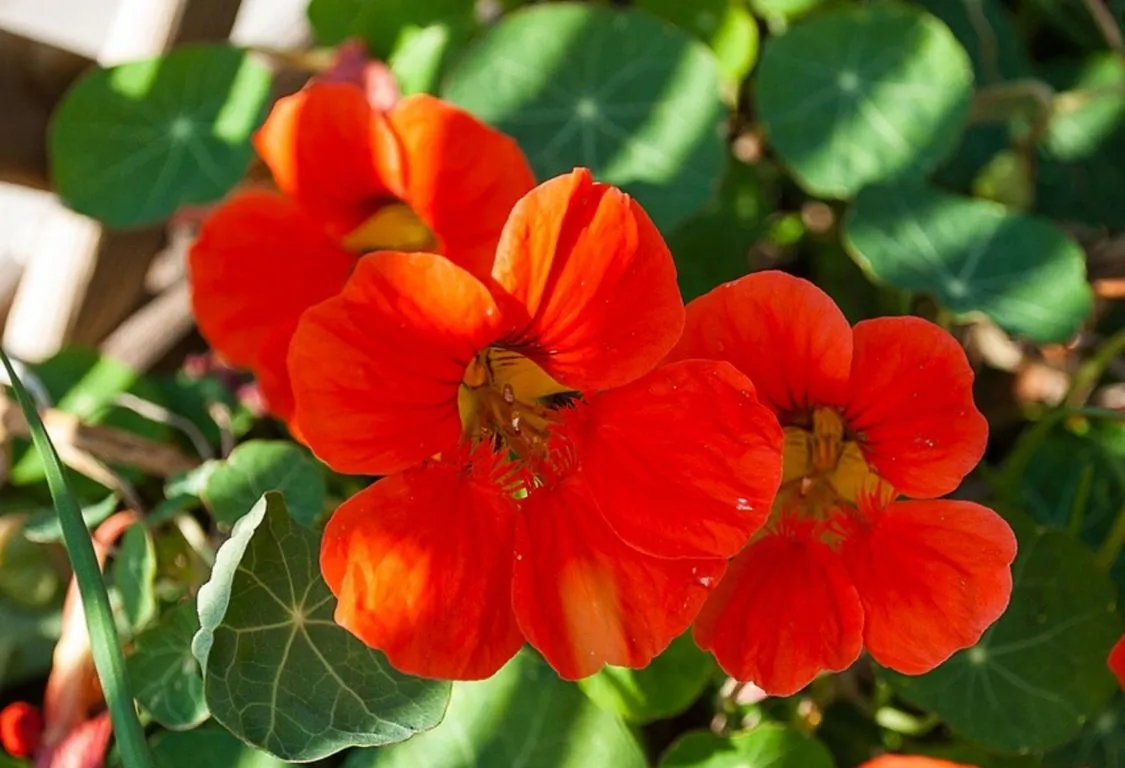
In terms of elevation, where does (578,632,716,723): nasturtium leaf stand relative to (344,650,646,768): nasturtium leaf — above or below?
below

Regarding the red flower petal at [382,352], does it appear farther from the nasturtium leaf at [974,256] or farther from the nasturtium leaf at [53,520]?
the nasturtium leaf at [974,256]

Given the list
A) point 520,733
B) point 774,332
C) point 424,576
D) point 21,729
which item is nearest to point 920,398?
point 774,332

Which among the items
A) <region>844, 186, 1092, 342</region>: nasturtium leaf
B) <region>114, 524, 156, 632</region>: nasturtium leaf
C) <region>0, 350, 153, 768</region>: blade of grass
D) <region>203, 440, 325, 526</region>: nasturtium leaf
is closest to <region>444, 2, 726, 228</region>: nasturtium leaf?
<region>844, 186, 1092, 342</region>: nasturtium leaf

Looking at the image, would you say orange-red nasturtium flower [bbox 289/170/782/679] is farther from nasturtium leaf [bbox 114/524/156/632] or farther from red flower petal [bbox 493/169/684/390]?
nasturtium leaf [bbox 114/524/156/632]

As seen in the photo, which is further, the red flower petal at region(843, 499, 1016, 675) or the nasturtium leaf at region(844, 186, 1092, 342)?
the nasturtium leaf at region(844, 186, 1092, 342)

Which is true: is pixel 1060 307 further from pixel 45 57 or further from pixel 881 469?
pixel 45 57

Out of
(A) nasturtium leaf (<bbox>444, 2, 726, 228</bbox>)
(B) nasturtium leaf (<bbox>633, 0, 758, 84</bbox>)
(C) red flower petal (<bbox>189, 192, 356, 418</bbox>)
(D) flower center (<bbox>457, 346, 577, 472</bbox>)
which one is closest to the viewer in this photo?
(D) flower center (<bbox>457, 346, 577, 472</bbox>)

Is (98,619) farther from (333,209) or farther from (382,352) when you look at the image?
(333,209)
